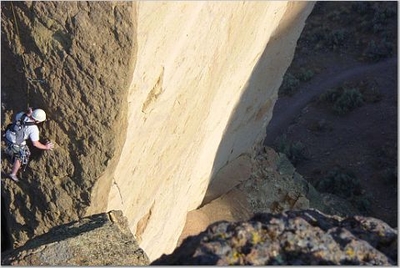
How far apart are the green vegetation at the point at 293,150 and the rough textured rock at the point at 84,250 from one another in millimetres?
11955

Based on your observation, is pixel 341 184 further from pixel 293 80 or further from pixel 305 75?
pixel 305 75

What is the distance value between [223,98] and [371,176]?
807cm

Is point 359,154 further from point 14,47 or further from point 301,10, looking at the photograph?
point 14,47

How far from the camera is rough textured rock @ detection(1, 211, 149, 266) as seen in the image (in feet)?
18.8

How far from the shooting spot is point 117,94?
6.74m

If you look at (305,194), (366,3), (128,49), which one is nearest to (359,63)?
(366,3)

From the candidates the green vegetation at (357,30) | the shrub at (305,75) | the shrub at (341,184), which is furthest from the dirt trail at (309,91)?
the shrub at (341,184)

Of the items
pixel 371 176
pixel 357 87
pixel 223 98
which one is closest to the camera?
pixel 223 98

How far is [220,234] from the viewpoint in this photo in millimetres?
3129

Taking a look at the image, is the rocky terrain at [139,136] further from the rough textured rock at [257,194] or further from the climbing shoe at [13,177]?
the rough textured rock at [257,194]

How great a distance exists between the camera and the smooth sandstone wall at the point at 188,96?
7184 millimetres

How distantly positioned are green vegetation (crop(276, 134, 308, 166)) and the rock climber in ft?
37.1

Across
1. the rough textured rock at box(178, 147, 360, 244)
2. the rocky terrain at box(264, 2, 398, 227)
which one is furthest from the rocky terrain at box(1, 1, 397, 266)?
the rocky terrain at box(264, 2, 398, 227)

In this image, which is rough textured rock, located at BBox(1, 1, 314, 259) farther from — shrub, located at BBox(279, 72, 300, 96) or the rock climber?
shrub, located at BBox(279, 72, 300, 96)
